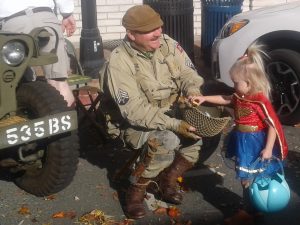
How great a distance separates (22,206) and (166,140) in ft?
4.01

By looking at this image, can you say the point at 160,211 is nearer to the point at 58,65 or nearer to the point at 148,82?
the point at 148,82

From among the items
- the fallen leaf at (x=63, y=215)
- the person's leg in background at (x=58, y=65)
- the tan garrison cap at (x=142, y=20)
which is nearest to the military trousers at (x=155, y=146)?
the fallen leaf at (x=63, y=215)

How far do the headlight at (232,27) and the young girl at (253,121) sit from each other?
249 centimetres

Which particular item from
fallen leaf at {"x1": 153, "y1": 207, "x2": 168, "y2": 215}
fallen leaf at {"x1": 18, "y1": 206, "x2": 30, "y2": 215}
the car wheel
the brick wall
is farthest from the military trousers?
the brick wall

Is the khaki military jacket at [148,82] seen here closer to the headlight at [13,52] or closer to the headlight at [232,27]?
the headlight at [13,52]

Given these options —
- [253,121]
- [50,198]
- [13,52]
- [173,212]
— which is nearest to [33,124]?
[13,52]

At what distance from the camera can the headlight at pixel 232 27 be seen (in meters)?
6.05

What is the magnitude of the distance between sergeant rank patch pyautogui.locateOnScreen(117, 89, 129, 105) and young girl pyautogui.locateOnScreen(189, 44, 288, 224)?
728mm

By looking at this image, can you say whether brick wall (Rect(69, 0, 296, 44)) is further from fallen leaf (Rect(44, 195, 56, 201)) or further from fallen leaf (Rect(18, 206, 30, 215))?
fallen leaf (Rect(18, 206, 30, 215))

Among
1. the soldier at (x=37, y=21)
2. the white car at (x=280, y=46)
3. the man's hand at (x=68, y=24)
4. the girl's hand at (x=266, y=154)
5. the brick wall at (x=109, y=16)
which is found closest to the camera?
the girl's hand at (x=266, y=154)

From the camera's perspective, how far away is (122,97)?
3.90 metres

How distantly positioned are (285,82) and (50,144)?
2.68 m

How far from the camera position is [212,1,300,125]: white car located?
18.5 feet

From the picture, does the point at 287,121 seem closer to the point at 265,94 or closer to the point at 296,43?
the point at 296,43
